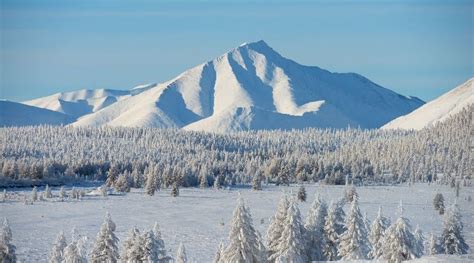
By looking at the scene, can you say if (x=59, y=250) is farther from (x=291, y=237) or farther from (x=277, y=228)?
(x=291, y=237)

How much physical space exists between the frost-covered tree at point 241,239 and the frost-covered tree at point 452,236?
3509cm

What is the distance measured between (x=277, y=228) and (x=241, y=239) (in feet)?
27.4

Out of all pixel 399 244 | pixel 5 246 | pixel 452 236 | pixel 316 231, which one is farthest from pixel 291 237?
pixel 452 236

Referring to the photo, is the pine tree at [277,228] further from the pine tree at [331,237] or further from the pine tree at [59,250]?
the pine tree at [59,250]

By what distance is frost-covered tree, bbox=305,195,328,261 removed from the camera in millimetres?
81938

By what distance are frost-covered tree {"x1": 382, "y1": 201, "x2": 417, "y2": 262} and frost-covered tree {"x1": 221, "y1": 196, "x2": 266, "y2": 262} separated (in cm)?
1478

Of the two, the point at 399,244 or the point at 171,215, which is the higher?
the point at 171,215

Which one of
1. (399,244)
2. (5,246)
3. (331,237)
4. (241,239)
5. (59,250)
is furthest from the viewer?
(331,237)

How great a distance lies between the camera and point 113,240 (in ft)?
248

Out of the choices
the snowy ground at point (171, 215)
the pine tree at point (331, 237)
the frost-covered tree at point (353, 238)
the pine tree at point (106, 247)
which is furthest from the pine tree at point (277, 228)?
the snowy ground at point (171, 215)

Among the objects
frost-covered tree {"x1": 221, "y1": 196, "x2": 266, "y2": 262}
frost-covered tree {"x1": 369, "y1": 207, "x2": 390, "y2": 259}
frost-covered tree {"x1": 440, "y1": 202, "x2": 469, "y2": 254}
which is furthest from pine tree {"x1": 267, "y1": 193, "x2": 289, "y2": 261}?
frost-covered tree {"x1": 440, "y1": 202, "x2": 469, "y2": 254}

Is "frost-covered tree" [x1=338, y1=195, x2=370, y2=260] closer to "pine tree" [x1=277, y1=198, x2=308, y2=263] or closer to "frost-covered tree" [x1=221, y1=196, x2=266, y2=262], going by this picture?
"pine tree" [x1=277, y1=198, x2=308, y2=263]

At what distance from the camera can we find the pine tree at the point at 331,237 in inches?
3371

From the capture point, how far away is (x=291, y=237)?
237ft
